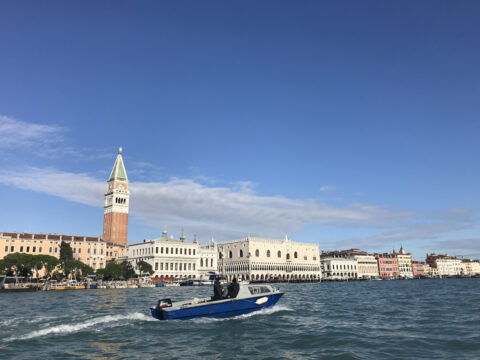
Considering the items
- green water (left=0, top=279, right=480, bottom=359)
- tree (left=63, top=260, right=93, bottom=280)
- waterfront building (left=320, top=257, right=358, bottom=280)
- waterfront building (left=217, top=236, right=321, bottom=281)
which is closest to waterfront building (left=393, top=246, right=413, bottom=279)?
waterfront building (left=320, top=257, right=358, bottom=280)

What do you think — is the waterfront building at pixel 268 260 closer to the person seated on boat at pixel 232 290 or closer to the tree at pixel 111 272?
the tree at pixel 111 272

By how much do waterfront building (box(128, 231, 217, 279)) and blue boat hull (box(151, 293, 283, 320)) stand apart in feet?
242

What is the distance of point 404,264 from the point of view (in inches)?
5866

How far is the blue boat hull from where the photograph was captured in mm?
18875

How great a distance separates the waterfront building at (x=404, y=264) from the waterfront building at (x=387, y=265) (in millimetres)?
1615

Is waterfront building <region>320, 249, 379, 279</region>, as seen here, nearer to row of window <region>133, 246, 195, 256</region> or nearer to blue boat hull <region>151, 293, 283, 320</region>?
row of window <region>133, 246, 195, 256</region>

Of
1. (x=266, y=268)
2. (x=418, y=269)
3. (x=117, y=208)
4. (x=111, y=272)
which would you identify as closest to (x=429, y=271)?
(x=418, y=269)

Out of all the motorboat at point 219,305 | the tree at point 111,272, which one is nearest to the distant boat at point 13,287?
the tree at point 111,272

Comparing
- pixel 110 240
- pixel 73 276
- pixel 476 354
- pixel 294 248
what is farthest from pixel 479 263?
pixel 476 354

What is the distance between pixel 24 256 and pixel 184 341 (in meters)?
58.0

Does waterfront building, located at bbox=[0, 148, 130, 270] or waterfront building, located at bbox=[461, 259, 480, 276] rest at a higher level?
waterfront building, located at bbox=[0, 148, 130, 270]

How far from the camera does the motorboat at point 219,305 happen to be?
62.0ft

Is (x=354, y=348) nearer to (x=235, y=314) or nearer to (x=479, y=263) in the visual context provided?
(x=235, y=314)

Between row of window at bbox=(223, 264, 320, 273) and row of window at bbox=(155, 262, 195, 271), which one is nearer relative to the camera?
row of window at bbox=(155, 262, 195, 271)
